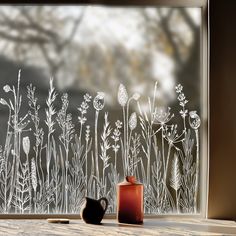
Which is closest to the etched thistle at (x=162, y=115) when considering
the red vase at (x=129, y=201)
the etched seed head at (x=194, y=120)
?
the etched seed head at (x=194, y=120)

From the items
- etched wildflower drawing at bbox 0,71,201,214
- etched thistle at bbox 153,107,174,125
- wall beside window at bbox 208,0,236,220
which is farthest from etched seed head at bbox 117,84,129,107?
wall beside window at bbox 208,0,236,220

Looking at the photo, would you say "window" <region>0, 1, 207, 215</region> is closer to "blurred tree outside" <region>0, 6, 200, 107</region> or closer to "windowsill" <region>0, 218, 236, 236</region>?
"blurred tree outside" <region>0, 6, 200, 107</region>

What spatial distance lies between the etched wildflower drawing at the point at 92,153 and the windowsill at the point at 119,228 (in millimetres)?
174

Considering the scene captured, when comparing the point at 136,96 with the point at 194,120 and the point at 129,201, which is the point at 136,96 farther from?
the point at 129,201

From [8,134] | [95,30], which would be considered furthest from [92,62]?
[8,134]

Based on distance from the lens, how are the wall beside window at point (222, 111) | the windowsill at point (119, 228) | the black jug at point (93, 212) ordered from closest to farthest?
the windowsill at point (119, 228) < the black jug at point (93, 212) < the wall beside window at point (222, 111)

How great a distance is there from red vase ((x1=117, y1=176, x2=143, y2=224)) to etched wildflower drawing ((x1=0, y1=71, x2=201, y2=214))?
0.22 meters

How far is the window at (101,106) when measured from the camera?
8.61ft

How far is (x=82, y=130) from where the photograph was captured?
265 centimetres

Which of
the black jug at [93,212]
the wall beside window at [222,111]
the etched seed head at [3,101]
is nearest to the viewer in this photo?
the black jug at [93,212]

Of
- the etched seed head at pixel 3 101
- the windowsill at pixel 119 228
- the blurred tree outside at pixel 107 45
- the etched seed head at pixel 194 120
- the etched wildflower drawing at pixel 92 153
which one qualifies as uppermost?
the blurred tree outside at pixel 107 45

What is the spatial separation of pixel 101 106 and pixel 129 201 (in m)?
0.58

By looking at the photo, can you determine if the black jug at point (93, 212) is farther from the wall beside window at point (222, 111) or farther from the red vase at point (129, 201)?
the wall beside window at point (222, 111)

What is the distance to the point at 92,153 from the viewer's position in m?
2.64
